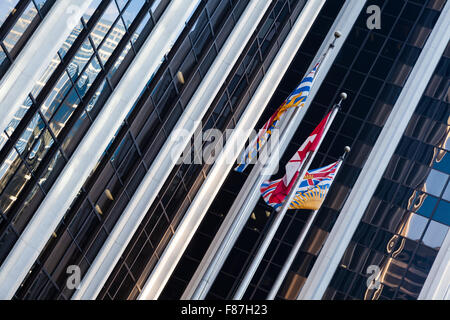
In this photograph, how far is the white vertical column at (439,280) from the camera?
45469 mm

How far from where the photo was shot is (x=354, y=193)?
47188mm

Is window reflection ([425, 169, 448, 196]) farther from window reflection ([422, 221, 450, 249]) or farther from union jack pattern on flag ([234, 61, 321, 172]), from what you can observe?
union jack pattern on flag ([234, 61, 321, 172])

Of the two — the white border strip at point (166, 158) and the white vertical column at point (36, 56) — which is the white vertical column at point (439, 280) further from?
the white vertical column at point (36, 56)

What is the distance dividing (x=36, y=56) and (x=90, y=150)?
570 centimetres

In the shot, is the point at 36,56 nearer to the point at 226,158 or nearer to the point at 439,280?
the point at 226,158

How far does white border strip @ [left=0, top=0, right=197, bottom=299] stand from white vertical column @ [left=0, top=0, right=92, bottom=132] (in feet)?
15.3

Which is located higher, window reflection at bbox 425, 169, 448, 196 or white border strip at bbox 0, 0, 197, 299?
window reflection at bbox 425, 169, 448, 196

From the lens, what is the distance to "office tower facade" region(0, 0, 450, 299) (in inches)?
1100

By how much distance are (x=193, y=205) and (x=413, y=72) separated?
1733 centimetres

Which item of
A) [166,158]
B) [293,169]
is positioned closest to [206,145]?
[166,158]

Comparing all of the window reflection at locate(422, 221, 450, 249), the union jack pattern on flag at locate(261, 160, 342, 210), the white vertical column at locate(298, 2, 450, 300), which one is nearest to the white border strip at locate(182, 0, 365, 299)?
the white vertical column at locate(298, 2, 450, 300)

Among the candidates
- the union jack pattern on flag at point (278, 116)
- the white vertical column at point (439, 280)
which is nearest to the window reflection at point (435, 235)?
the white vertical column at point (439, 280)

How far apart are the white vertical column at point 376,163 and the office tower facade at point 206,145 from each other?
90mm
